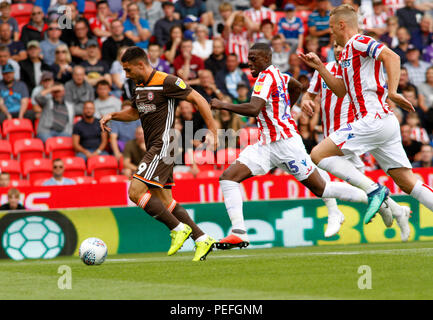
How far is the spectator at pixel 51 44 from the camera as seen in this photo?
17484 millimetres

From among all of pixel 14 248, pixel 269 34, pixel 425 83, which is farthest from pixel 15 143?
pixel 425 83

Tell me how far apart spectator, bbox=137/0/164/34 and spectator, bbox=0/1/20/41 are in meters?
2.97

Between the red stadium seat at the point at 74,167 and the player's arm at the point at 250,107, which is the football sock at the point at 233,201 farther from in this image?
the red stadium seat at the point at 74,167

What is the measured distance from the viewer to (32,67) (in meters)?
17.2

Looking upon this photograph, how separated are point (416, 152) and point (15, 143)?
25.8 feet

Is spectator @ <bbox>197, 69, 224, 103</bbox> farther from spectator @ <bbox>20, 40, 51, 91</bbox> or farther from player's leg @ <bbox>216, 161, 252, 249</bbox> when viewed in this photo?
player's leg @ <bbox>216, 161, 252, 249</bbox>

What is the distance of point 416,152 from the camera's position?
16.4 meters

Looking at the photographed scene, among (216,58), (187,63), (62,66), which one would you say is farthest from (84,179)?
(216,58)

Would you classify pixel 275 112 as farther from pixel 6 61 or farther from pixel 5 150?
pixel 6 61

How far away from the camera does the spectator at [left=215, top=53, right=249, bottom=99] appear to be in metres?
17.7

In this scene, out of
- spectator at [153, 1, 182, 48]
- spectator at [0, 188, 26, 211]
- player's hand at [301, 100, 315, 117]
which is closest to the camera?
player's hand at [301, 100, 315, 117]

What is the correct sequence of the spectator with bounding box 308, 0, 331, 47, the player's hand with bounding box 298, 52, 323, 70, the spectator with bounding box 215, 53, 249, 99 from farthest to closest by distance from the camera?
the spectator with bounding box 308, 0, 331, 47 → the spectator with bounding box 215, 53, 249, 99 → the player's hand with bounding box 298, 52, 323, 70

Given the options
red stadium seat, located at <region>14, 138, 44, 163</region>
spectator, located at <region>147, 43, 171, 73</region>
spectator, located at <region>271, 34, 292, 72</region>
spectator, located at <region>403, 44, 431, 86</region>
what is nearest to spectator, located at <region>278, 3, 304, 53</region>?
spectator, located at <region>271, 34, 292, 72</region>

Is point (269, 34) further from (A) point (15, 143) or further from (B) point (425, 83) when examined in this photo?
(A) point (15, 143)
